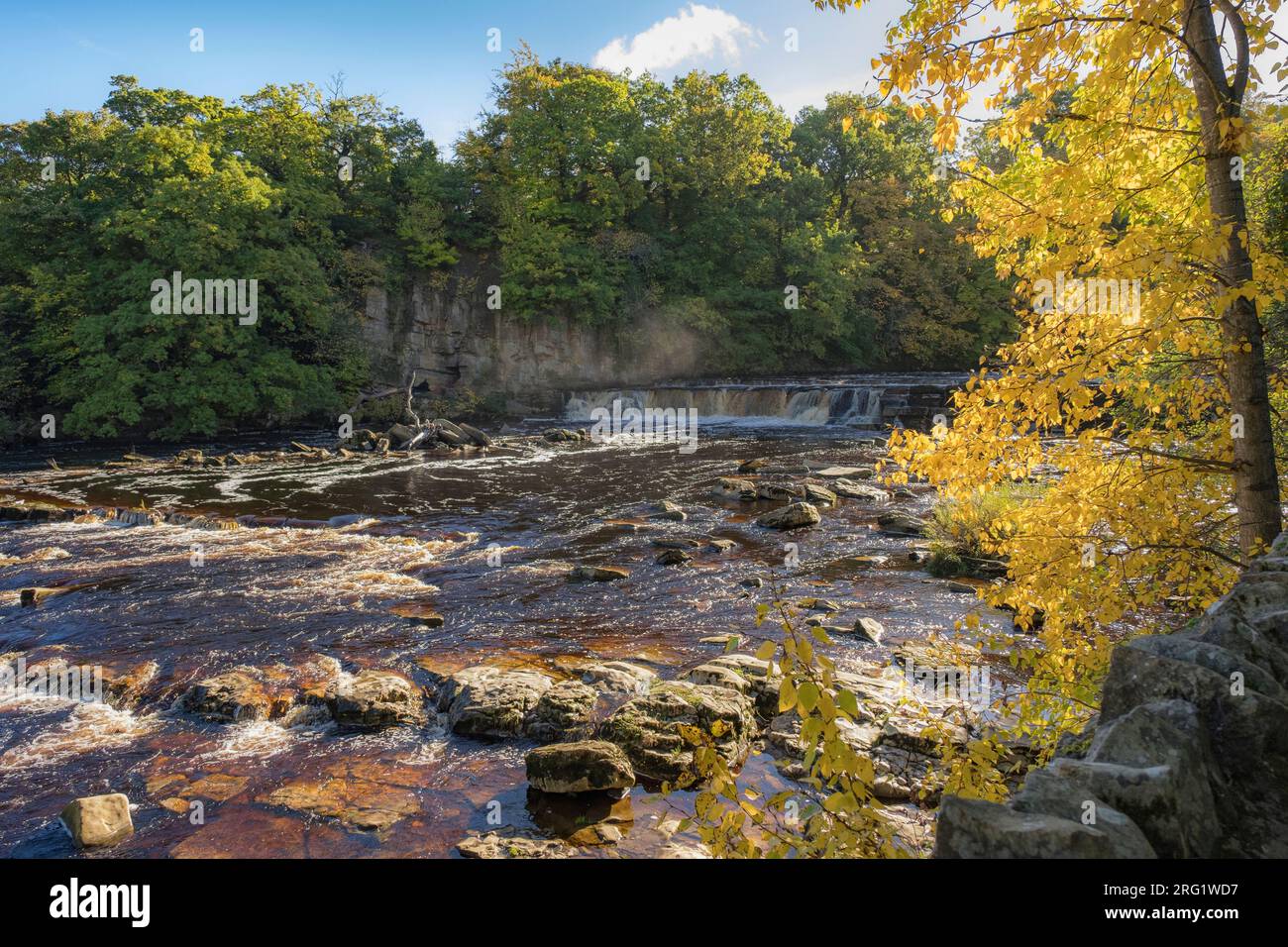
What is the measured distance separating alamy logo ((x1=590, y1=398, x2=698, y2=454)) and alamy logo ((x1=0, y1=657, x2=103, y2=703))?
20164mm

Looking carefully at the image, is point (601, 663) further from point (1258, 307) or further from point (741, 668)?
point (1258, 307)

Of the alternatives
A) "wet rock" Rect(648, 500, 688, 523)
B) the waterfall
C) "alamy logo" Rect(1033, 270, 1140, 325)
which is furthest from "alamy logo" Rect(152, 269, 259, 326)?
"alamy logo" Rect(1033, 270, 1140, 325)

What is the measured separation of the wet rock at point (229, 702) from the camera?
662 cm

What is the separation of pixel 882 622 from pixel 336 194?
35.2 m

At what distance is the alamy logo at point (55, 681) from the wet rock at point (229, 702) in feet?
3.14

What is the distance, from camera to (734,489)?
665 inches

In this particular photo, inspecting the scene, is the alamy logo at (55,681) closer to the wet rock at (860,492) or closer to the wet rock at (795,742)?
the wet rock at (795,742)

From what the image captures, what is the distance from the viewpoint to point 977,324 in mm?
42125

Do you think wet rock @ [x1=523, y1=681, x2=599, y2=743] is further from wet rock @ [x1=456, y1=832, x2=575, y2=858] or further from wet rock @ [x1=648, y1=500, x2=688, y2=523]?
wet rock @ [x1=648, y1=500, x2=688, y2=523]

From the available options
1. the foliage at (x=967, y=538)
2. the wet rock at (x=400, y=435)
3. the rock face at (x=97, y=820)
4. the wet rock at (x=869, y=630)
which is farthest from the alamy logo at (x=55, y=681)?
the wet rock at (x=400, y=435)

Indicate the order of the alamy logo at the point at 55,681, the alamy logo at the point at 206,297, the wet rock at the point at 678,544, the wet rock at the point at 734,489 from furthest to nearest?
1. the alamy logo at the point at 206,297
2. the wet rock at the point at 734,489
3. the wet rock at the point at 678,544
4. the alamy logo at the point at 55,681

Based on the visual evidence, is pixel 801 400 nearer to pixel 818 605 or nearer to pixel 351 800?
pixel 818 605
